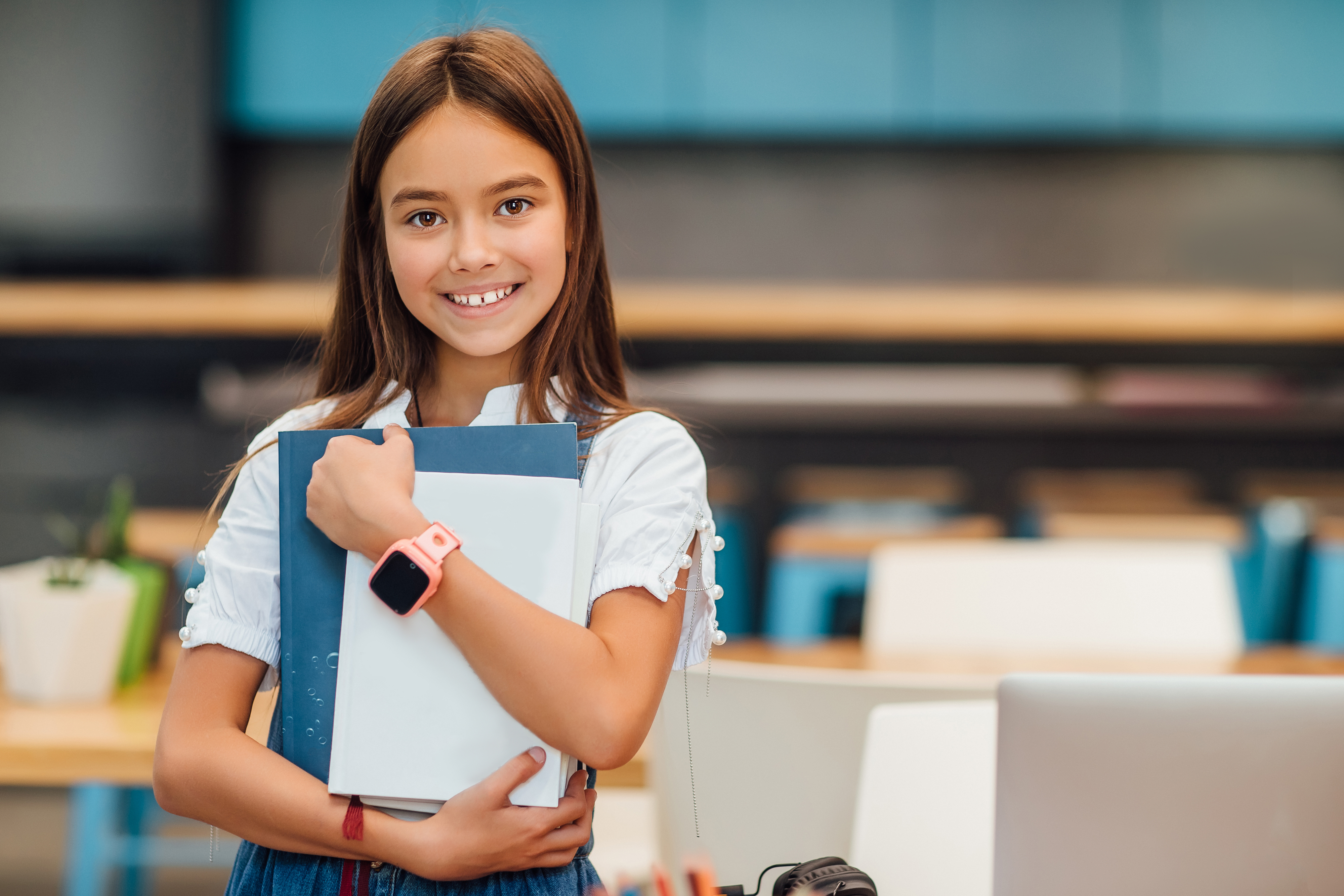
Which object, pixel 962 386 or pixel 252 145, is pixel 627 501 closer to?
pixel 962 386

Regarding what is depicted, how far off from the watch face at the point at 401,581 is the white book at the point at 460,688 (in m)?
0.03

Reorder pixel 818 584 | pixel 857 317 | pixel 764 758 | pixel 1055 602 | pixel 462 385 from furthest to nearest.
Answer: pixel 857 317 → pixel 818 584 → pixel 1055 602 → pixel 764 758 → pixel 462 385

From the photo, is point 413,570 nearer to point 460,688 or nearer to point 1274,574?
point 460,688

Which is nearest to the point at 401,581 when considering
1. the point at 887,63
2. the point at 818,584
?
the point at 818,584

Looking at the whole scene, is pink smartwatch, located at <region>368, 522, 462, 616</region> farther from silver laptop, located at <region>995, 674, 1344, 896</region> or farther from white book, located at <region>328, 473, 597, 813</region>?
silver laptop, located at <region>995, 674, 1344, 896</region>

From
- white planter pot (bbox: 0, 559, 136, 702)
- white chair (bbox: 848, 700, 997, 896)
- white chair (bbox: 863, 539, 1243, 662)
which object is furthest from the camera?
white chair (bbox: 863, 539, 1243, 662)

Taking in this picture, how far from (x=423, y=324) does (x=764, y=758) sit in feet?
1.72

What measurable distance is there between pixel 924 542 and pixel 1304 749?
1.47 metres

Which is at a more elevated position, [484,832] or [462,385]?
[462,385]

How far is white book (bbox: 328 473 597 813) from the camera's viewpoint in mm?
677

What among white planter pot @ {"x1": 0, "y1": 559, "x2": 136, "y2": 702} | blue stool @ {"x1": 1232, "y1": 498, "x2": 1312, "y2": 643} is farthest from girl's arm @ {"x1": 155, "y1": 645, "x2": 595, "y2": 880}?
blue stool @ {"x1": 1232, "y1": 498, "x2": 1312, "y2": 643}

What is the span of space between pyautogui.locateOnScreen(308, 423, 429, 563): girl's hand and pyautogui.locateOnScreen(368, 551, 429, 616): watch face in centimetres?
2

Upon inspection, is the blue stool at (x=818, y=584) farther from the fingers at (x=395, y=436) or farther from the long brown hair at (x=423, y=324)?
the fingers at (x=395, y=436)

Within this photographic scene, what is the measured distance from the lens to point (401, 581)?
650 mm
